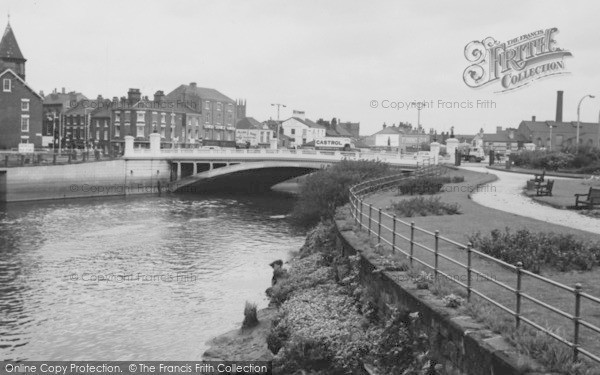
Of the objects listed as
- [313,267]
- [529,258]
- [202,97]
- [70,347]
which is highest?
[202,97]

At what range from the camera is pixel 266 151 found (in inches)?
2520

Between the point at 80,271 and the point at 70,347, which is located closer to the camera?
the point at 70,347

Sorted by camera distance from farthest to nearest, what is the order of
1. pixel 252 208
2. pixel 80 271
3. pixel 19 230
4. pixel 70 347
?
pixel 252 208 < pixel 19 230 < pixel 80 271 < pixel 70 347

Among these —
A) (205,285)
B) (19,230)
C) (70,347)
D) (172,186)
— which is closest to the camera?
(70,347)

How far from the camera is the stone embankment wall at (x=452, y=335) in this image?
7.81 meters

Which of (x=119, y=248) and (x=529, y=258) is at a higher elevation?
(x=529, y=258)

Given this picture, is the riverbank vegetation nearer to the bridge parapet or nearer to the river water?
the river water

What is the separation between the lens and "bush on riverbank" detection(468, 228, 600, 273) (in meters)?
13.4

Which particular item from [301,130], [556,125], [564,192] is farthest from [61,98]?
[564,192]

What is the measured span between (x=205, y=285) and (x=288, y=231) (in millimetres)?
14789

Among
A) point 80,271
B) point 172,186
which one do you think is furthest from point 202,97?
point 80,271

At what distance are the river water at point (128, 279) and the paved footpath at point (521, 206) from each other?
384 inches

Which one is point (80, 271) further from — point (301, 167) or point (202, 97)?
point (202, 97)

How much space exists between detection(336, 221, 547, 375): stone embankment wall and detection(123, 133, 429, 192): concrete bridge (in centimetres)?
4377
